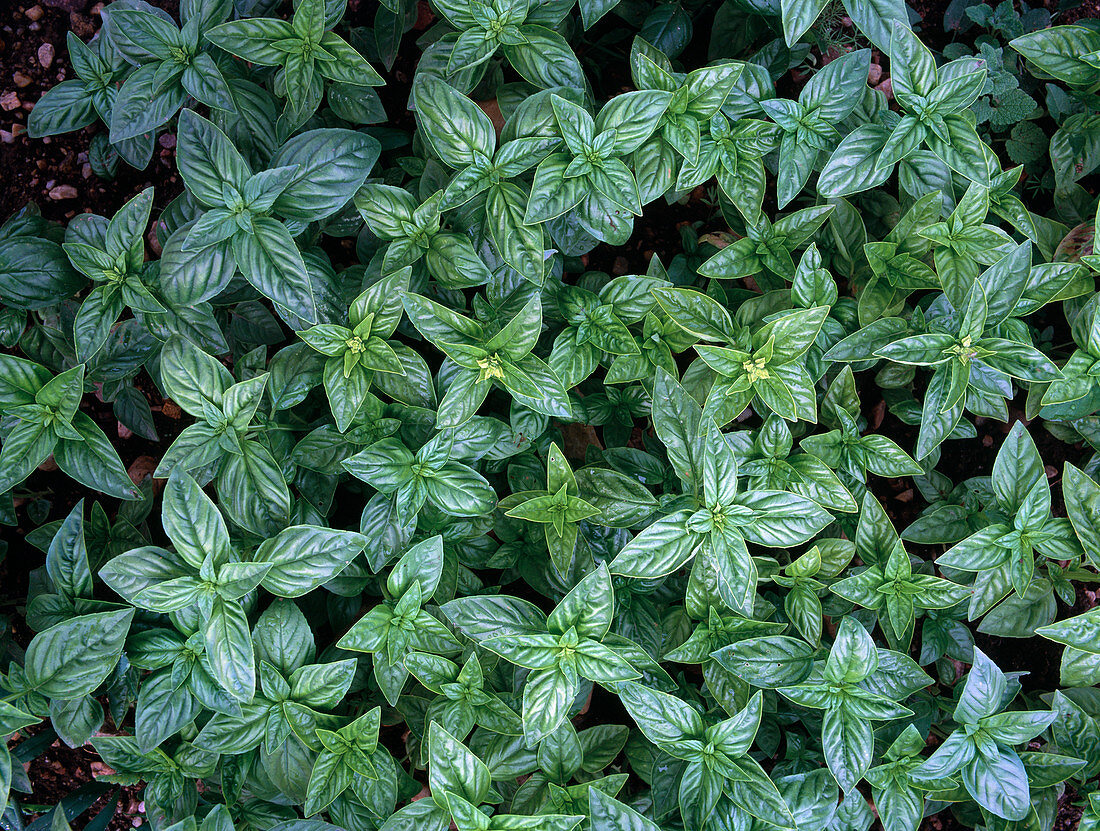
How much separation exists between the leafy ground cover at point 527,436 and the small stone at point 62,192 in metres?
0.42

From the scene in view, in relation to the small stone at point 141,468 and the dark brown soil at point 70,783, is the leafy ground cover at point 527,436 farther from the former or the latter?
the dark brown soil at point 70,783

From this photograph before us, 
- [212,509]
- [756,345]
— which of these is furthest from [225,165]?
[756,345]

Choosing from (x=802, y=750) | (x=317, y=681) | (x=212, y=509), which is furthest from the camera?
(x=802, y=750)

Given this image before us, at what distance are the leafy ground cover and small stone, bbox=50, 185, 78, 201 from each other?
16.4 inches

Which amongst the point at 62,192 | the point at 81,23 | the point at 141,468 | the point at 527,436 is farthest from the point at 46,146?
the point at 527,436

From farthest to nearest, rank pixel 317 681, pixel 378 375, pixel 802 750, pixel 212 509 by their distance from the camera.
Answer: pixel 802 750, pixel 378 375, pixel 317 681, pixel 212 509

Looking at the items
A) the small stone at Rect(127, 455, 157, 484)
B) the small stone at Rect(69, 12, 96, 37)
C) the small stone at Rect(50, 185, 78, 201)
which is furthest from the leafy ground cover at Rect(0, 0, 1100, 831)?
the small stone at Rect(69, 12, 96, 37)

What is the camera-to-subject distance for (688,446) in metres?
2.29

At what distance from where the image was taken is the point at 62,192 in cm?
307

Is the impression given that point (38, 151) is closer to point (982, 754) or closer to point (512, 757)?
point (512, 757)

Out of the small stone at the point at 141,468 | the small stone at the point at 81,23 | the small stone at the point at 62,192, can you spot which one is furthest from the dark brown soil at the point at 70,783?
the small stone at the point at 81,23

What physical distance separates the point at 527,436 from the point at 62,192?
2.19 m

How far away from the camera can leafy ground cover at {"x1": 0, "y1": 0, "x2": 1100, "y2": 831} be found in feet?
6.91

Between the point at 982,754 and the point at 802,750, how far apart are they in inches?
22.4
